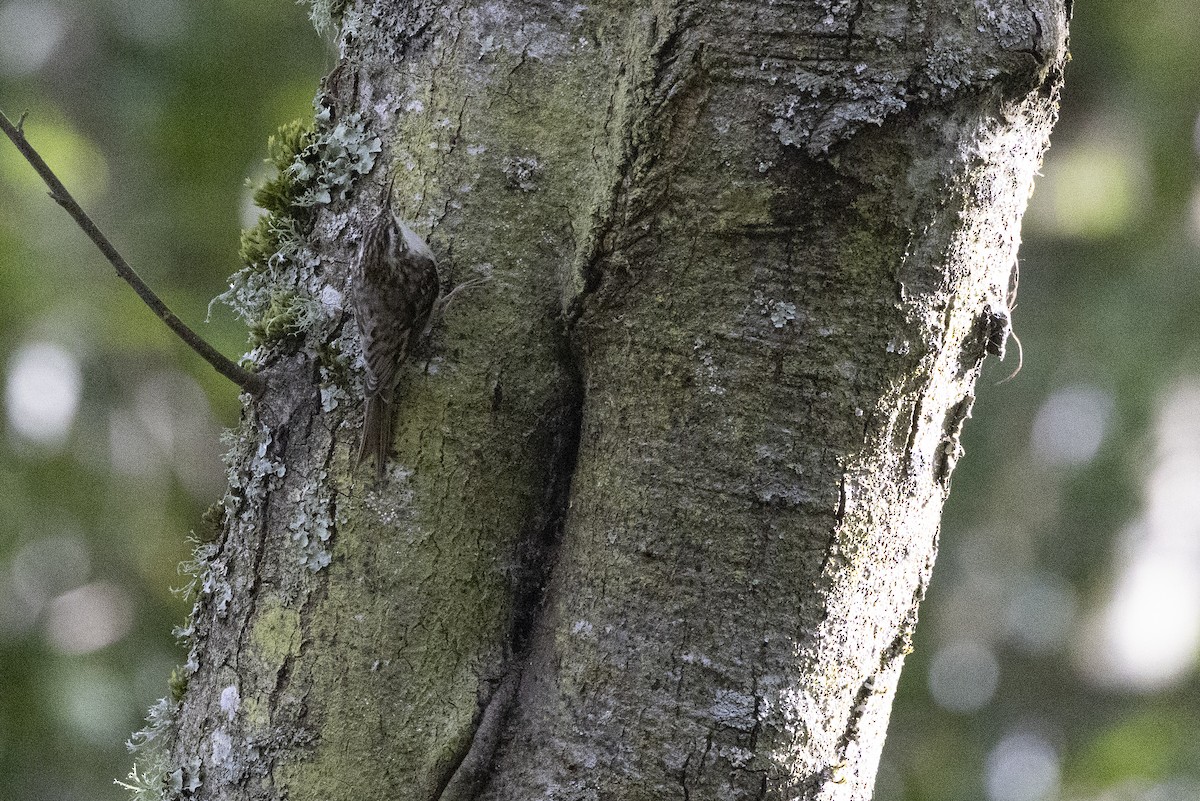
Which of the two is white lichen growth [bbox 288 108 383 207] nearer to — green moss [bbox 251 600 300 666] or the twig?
the twig

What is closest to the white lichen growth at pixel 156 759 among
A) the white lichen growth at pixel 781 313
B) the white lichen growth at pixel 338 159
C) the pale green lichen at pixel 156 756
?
the pale green lichen at pixel 156 756

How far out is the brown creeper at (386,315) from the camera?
145 centimetres

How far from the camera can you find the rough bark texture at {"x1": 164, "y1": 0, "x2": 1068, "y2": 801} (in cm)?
132

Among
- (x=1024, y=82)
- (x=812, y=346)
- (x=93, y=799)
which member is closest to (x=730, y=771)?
(x=812, y=346)

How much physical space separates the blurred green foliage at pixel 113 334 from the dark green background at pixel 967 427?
10 millimetres

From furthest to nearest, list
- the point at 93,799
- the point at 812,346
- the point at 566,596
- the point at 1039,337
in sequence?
Answer: the point at 1039,337, the point at 93,799, the point at 566,596, the point at 812,346

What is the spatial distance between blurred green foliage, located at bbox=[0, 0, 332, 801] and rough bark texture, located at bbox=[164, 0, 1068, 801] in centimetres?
245

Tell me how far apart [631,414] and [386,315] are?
14.6 inches

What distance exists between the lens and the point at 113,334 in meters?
3.93

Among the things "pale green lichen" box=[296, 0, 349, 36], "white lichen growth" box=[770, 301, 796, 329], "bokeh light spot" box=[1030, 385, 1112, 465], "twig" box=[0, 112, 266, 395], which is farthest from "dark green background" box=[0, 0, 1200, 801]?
"white lichen growth" box=[770, 301, 796, 329]

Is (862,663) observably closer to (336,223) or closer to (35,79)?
(336,223)

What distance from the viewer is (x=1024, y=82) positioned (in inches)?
52.6

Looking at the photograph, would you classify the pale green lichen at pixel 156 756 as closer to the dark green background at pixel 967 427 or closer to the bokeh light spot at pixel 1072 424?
the dark green background at pixel 967 427

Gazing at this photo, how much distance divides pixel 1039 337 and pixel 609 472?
355cm
